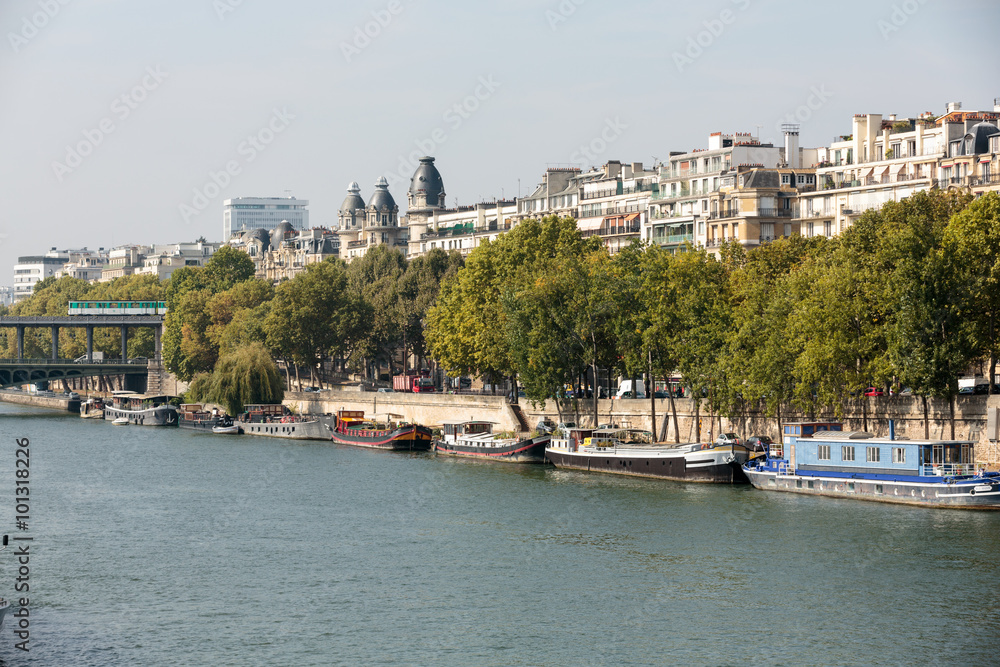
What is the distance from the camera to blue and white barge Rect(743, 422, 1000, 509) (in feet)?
175

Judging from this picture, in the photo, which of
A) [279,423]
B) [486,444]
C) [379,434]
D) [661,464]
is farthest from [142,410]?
[661,464]

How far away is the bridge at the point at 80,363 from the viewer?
134 meters

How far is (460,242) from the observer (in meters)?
146

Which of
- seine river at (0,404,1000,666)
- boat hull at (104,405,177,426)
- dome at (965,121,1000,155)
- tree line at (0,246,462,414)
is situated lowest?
seine river at (0,404,1000,666)

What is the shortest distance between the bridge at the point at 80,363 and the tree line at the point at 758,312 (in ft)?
181

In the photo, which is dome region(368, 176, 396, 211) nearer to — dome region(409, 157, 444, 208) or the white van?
dome region(409, 157, 444, 208)

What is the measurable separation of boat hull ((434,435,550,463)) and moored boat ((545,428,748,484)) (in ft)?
4.90

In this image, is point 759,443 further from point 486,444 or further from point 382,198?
point 382,198

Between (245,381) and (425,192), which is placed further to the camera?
(425,192)

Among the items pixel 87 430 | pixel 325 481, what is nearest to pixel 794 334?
pixel 325 481

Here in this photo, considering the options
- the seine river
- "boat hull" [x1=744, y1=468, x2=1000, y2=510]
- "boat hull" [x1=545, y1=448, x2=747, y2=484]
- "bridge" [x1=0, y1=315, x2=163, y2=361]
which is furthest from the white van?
"bridge" [x1=0, y1=315, x2=163, y2=361]

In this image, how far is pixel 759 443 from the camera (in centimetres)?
6769

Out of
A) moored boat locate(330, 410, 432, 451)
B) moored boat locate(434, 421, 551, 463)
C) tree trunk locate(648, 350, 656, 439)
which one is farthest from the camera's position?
moored boat locate(330, 410, 432, 451)

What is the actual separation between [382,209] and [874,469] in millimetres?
123771
